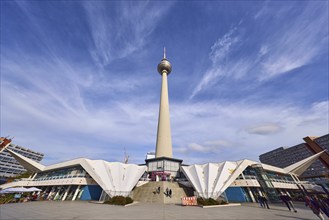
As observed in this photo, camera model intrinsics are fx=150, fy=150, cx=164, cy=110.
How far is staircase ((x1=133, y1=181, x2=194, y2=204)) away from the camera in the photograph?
2264 centimetres

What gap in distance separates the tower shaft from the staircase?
14287 millimetres

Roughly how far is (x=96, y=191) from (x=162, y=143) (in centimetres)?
2139

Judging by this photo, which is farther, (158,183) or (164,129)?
(164,129)

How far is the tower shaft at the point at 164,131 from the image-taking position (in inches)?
1683

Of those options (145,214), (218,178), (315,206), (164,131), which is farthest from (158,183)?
(315,206)

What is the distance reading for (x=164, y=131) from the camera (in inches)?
1823

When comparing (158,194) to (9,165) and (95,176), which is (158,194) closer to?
(95,176)

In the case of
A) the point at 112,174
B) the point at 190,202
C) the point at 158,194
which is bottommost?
the point at 190,202

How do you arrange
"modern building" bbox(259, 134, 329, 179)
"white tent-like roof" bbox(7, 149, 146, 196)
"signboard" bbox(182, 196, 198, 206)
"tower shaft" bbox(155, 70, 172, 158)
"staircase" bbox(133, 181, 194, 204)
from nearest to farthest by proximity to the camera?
1. "signboard" bbox(182, 196, 198, 206)
2. "staircase" bbox(133, 181, 194, 204)
3. "white tent-like roof" bbox(7, 149, 146, 196)
4. "tower shaft" bbox(155, 70, 172, 158)
5. "modern building" bbox(259, 134, 329, 179)

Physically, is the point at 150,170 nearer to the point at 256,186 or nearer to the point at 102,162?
the point at 102,162

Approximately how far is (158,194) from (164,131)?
23515mm

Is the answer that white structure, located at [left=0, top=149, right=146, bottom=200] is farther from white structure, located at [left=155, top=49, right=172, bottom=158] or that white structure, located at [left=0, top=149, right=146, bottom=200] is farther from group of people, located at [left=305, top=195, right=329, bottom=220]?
group of people, located at [left=305, top=195, right=329, bottom=220]

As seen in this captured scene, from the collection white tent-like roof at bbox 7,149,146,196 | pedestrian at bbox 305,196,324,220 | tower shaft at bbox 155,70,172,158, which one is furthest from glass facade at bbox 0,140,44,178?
pedestrian at bbox 305,196,324,220

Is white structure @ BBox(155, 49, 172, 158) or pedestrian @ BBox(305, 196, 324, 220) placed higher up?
white structure @ BBox(155, 49, 172, 158)
